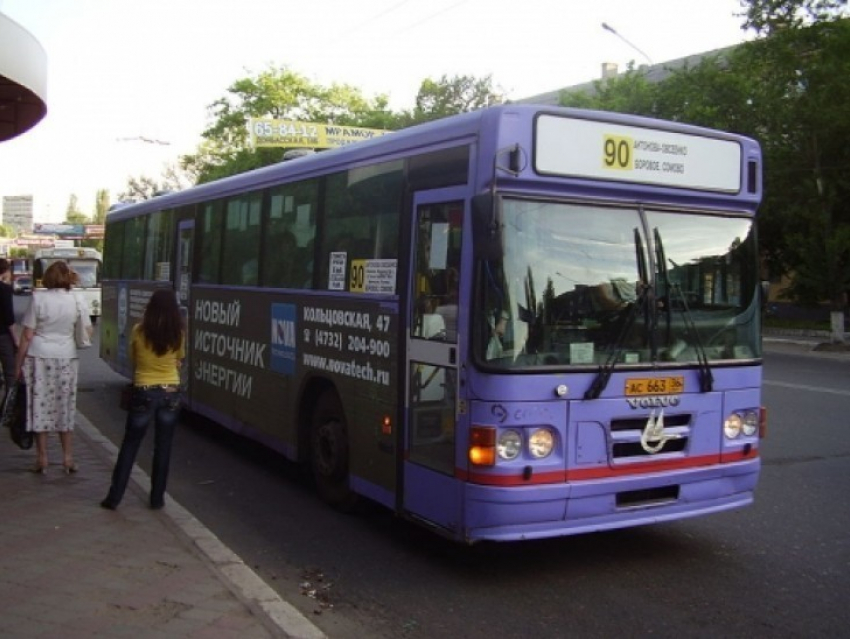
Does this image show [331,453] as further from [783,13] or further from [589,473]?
[783,13]

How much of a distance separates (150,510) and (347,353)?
1891 millimetres

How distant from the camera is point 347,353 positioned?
6871 mm

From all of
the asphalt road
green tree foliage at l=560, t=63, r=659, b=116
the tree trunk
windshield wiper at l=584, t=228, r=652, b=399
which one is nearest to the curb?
the asphalt road

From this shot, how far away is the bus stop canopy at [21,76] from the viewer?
714 cm

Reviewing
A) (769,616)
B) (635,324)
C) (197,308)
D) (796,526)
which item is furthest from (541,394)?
(197,308)

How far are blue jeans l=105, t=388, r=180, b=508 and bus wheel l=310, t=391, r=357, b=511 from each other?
1186mm

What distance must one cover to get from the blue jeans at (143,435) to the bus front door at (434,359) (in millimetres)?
2045

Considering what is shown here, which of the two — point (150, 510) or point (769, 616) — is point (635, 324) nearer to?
point (769, 616)

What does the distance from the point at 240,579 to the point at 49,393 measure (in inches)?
130

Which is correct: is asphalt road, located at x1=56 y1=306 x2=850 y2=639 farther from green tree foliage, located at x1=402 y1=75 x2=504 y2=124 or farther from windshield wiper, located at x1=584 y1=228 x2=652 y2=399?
green tree foliage, located at x1=402 y1=75 x2=504 y2=124

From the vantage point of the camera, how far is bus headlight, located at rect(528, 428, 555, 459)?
5.23 m

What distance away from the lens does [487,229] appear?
5.02 metres

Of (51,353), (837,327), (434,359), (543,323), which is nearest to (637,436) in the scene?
(543,323)

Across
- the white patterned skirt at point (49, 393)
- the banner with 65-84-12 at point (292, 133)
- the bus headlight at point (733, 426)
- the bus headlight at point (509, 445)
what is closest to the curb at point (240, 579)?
the white patterned skirt at point (49, 393)
